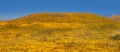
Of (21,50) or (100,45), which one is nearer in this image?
(21,50)

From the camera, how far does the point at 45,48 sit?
812 inches

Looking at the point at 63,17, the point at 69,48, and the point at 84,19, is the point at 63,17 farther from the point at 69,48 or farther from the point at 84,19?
the point at 69,48

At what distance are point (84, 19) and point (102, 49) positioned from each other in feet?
126

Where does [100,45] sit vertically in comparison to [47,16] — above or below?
below

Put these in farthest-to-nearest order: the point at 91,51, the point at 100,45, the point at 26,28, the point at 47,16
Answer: the point at 47,16 < the point at 26,28 < the point at 100,45 < the point at 91,51

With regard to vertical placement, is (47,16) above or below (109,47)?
above

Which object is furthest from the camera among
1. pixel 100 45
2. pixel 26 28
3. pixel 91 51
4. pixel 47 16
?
pixel 47 16

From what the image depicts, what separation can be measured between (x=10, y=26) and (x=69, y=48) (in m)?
19.7

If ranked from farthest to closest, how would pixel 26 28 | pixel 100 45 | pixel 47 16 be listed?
pixel 47 16, pixel 26 28, pixel 100 45

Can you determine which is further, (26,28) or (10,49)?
(26,28)

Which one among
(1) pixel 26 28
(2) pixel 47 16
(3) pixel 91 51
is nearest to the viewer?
(3) pixel 91 51

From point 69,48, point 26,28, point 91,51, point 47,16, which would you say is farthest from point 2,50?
point 47,16

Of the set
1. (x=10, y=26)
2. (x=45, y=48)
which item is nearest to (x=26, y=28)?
(x=10, y=26)

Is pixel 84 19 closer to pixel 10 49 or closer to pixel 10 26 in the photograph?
pixel 10 26
